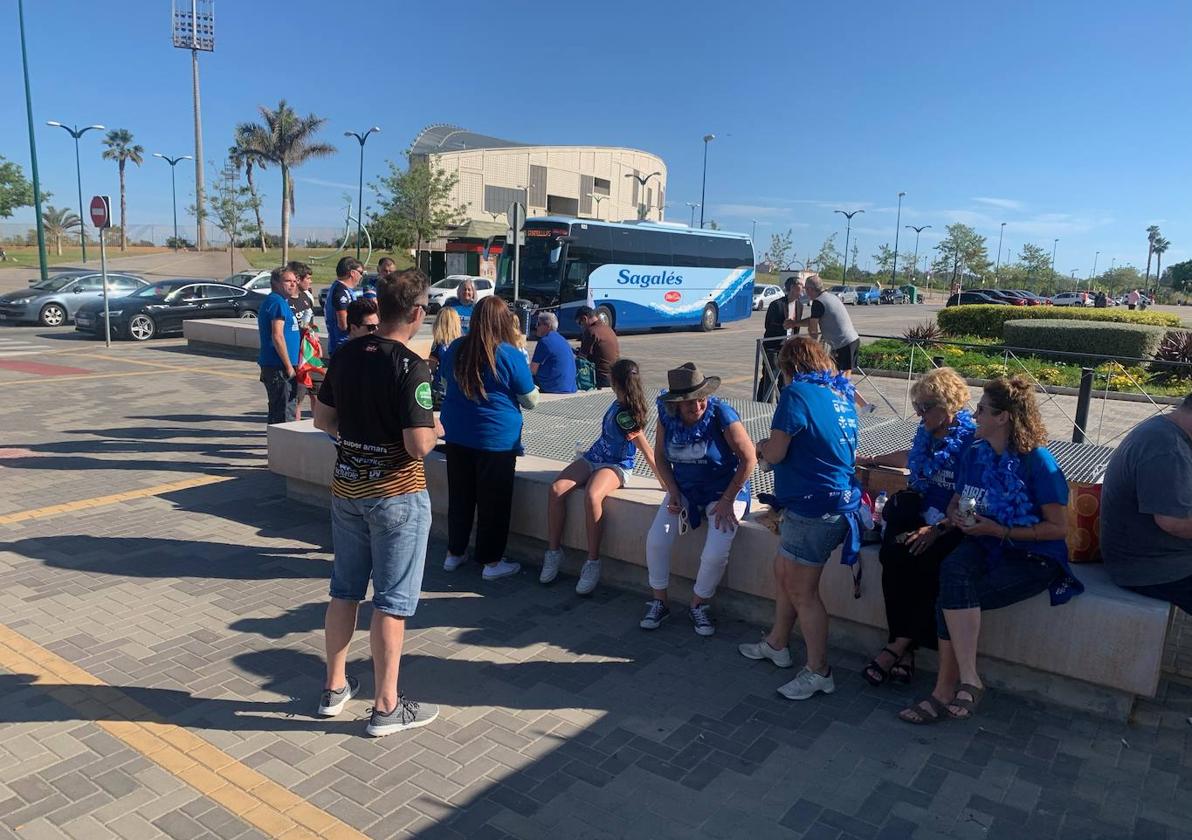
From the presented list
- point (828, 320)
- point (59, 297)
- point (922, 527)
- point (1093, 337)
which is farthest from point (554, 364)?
point (59, 297)

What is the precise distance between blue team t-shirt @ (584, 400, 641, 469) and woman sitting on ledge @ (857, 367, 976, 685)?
1514 mm

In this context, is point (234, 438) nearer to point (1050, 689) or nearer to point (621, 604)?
point (621, 604)

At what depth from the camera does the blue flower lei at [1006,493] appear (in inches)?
145

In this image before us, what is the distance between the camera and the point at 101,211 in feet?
54.4

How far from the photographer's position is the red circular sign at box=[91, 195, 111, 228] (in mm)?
16469

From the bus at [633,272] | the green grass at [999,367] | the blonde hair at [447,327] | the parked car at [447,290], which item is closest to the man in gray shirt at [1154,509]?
the blonde hair at [447,327]

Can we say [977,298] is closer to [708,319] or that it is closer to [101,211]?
[708,319]

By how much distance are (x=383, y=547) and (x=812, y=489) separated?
186cm

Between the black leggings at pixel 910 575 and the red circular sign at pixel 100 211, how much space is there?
1688 centimetres

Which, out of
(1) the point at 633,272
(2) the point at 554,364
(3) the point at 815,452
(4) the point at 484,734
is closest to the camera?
(4) the point at 484,734

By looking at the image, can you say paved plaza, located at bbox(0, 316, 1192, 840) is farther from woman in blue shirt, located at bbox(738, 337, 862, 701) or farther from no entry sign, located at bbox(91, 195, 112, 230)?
no entry sign, located at bbox(91, 195, 112, 230)

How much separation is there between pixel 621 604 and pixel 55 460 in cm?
617

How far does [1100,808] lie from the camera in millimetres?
3133

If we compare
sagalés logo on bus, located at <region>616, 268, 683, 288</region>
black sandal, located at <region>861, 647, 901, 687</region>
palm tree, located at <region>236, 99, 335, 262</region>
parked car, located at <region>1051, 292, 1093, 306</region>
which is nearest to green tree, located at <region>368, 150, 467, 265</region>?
palm tree, located at <region>236, 99, 335, 262</region>
